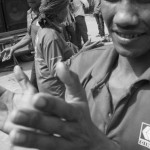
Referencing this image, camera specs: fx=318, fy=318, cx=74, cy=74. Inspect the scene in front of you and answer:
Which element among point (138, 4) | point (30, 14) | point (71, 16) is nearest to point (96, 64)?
point (138, 4)

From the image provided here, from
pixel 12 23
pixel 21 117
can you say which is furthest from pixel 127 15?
pixel 12 23

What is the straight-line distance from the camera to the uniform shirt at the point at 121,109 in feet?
4.71

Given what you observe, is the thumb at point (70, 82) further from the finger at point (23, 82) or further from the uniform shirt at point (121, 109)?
the uniform shirt at point (121, 109)

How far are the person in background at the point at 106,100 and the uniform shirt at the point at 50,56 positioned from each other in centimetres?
107

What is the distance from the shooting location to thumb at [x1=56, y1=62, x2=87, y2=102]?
1031mm

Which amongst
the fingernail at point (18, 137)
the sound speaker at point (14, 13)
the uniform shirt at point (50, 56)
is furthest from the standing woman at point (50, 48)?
the sound speaker at point (14, 13)

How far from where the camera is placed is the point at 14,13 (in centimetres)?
816

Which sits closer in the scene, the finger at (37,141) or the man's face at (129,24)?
the finger at (37,141)

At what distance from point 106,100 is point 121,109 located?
132mm

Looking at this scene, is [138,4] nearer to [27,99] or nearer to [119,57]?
[119,57]

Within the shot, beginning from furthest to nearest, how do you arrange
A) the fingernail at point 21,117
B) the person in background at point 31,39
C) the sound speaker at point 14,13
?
the sound speaker at point 14,13 → the person in background at point 31,39 → the fingernail at point 21,117

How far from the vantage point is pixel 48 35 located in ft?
10.3

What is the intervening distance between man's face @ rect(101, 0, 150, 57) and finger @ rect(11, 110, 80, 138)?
637mm

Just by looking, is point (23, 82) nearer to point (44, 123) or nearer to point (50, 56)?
point (44, 123)
